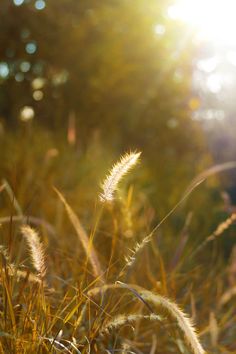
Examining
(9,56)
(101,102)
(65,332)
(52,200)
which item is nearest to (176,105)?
(101,102)

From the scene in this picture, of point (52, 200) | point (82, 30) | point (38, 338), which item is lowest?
point (52, 200)

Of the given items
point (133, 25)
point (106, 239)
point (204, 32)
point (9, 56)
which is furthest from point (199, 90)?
point (106, 239)

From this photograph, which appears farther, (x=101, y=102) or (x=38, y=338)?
(x=101, y=102)

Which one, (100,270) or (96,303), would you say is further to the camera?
(100,270)

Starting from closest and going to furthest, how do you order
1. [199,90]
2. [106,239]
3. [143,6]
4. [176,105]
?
[106,239] → [143,6] → [176,105] → [199,90]

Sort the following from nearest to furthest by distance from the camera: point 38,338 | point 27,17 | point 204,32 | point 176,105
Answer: point 38,338, point 27,17, point 176,105, point 204,32

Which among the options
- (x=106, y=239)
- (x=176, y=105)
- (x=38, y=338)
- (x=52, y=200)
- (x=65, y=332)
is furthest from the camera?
(x=176, y=105)

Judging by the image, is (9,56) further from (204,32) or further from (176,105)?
(204,32)

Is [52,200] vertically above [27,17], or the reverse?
[27,17]

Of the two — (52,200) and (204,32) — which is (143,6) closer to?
(204,32)
